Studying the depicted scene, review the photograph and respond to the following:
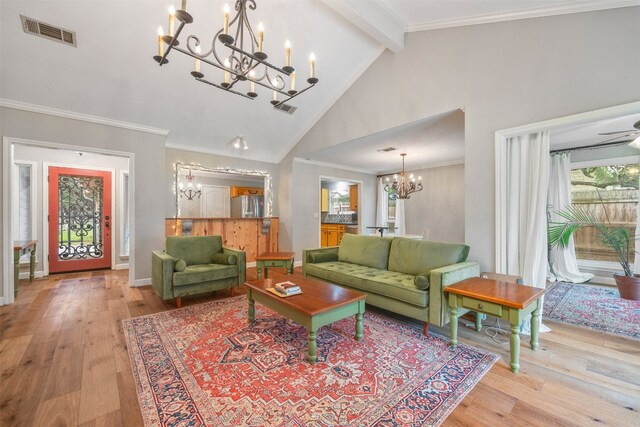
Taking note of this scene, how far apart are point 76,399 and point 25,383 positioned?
50cm

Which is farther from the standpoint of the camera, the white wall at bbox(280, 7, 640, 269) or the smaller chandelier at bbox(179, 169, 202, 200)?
the smaller chandelier at bbox(179, 169, 202, 200)

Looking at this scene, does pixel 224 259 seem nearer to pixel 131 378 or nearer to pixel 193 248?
pixel 193 248

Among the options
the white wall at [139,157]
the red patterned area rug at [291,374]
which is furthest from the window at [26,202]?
the red patterned area rug at [291,374]

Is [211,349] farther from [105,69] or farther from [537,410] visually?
[105,69]

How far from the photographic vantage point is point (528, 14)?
8.20 feet

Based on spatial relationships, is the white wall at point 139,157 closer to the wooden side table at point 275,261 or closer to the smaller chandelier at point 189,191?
the smaller chandelier at point 189,191

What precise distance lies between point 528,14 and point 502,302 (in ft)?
8.78

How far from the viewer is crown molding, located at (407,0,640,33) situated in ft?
6.94

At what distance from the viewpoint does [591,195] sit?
480cm

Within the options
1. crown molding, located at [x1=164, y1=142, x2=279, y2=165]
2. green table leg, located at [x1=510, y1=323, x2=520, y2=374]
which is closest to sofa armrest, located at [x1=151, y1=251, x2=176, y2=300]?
crown molding, located at [x1=164, y1=142, x2=279, y2=165]

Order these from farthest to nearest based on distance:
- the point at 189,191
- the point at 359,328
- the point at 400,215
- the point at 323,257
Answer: the point at 400,215 → the point at 189,191 → the point at 323,257 → the point at 359,328

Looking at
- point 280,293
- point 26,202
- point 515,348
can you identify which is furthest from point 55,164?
point 515,348

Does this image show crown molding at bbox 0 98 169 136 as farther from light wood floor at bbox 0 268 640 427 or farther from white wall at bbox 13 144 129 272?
light wood floor at bbox 0 268 640 427

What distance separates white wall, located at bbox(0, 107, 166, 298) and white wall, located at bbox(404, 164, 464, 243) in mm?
6010
